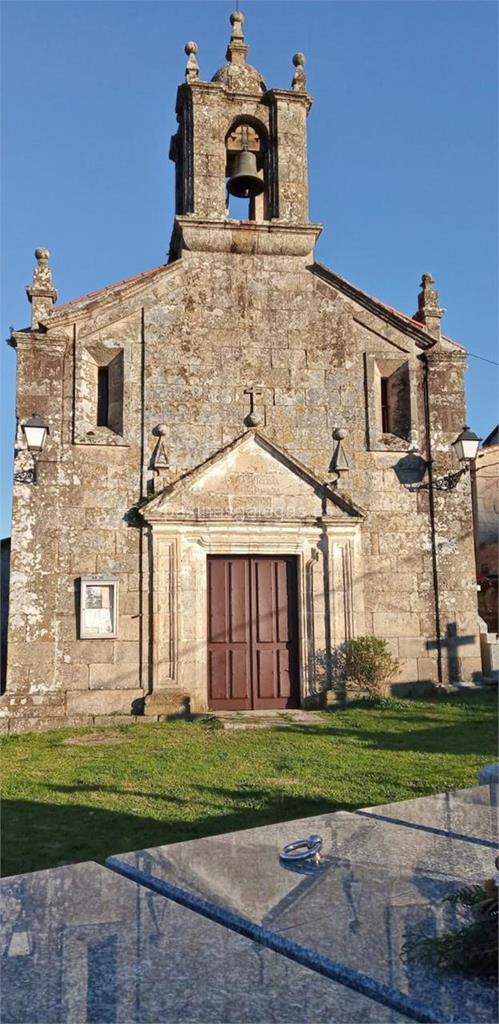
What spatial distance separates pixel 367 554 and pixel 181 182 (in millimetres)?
6564

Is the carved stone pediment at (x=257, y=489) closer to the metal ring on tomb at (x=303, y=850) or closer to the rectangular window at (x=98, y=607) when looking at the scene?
the rectangular window at (x=98, y=607)

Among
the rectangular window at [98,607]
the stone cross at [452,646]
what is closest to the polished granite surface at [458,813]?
the rectangular window at [98,607]

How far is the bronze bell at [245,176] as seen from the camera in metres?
12.0

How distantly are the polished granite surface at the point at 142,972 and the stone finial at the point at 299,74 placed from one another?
12.8 meters

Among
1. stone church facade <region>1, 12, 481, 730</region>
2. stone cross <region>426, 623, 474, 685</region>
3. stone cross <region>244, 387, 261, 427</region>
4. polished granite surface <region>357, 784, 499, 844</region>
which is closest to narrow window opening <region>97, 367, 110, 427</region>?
stone church facade <region>1, 12, 481, 730</region>

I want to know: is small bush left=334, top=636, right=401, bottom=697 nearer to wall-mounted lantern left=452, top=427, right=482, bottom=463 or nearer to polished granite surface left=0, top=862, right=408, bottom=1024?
wall-mounted lantern left=452, top=427, right=482, bottom=463

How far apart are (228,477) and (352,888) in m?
8.67

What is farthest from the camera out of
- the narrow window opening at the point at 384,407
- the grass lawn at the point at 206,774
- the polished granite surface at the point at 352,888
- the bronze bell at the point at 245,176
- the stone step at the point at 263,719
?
the narrow window opening at the point at 384,407

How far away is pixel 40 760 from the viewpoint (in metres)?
7.75

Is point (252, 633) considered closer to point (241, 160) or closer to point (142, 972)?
point (241, 160)

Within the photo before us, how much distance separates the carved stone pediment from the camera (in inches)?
435

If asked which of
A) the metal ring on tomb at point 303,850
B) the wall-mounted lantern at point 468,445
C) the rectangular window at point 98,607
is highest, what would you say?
the wall-mounted lantern at point 468,445

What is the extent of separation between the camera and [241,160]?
12.1 meters

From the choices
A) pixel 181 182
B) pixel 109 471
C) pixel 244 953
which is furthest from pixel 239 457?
pixel 244 953
